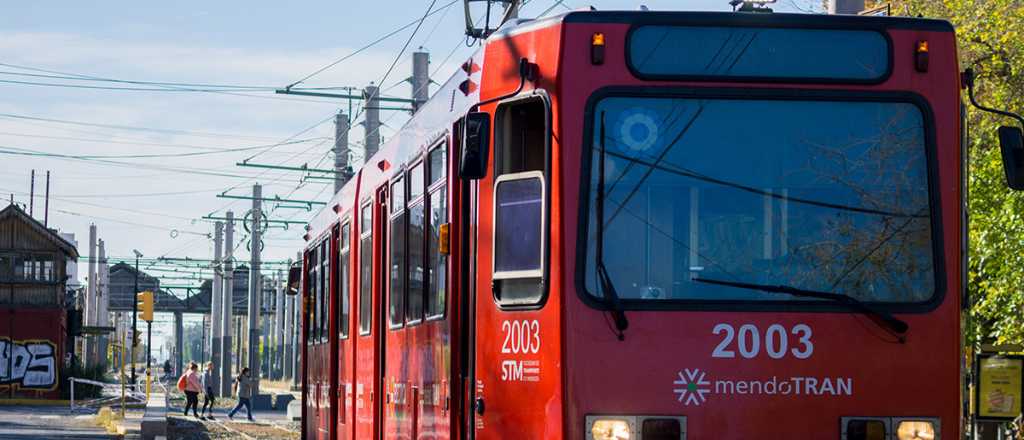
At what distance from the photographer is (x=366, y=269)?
1340cm

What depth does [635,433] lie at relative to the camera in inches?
324

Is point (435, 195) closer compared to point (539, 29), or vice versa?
point (539, 29)

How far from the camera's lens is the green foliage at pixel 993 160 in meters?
20.1

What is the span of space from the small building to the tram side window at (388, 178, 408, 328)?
53507 millimetres

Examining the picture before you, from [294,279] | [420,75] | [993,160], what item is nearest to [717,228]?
[993,160]

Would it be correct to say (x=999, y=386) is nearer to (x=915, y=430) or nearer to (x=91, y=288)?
(x=915, y=430)

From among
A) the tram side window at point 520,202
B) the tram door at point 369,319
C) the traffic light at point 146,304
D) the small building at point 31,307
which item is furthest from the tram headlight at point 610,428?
the small building at point 31,307

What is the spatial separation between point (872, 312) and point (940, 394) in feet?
1.76

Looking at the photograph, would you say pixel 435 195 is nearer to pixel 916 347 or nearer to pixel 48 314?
pixel 916 347

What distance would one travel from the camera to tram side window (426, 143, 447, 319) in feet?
32.8

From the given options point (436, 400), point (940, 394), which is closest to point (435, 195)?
point (436, 400)

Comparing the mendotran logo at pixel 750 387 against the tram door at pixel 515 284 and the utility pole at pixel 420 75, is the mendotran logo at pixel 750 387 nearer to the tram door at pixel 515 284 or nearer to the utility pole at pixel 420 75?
the tram door at pixel 515 284

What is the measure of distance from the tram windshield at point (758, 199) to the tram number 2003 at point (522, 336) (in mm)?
393

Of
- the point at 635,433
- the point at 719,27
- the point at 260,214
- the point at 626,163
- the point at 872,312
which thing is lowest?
the point at 635,433
